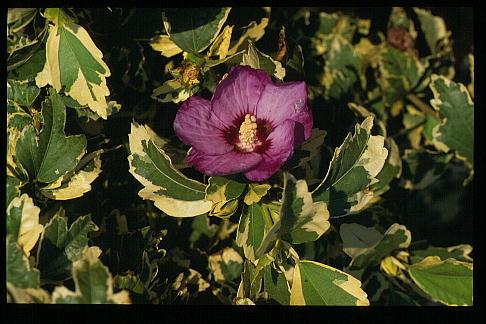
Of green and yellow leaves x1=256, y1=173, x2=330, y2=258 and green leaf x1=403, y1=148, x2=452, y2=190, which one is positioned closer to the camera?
green and yellow leaves x1=256, y1=173, x2=330, y2=258

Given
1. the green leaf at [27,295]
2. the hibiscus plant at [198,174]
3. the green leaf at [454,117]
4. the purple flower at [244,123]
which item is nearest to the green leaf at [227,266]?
the hibiscus plant at [198,174]

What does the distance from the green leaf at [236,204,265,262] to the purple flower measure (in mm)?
63

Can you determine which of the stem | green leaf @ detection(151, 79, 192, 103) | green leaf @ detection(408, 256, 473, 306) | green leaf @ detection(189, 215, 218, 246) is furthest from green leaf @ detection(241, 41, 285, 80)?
the stem

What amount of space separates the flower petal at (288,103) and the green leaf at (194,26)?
0.15m

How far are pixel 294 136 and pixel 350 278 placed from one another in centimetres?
24

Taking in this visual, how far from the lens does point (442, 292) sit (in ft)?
3.77

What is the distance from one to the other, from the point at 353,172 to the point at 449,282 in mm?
310

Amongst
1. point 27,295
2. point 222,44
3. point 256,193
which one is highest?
point 222,44

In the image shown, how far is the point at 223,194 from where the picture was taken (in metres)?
0.98

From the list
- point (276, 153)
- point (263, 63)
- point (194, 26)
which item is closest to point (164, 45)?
point (194, 26)

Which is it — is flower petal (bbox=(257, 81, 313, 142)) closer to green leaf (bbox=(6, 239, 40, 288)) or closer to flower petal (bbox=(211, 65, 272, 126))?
flower petal (bbox=(211, 65, 272, 126))

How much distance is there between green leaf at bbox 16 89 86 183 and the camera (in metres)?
1.05

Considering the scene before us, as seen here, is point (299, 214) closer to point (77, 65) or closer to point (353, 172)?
point (353, 172)

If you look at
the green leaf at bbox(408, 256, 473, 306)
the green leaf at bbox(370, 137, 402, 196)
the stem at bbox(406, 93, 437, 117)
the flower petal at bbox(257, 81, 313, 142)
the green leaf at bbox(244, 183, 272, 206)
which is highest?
the flower petal at bbox(257, 81, 313, 142)
